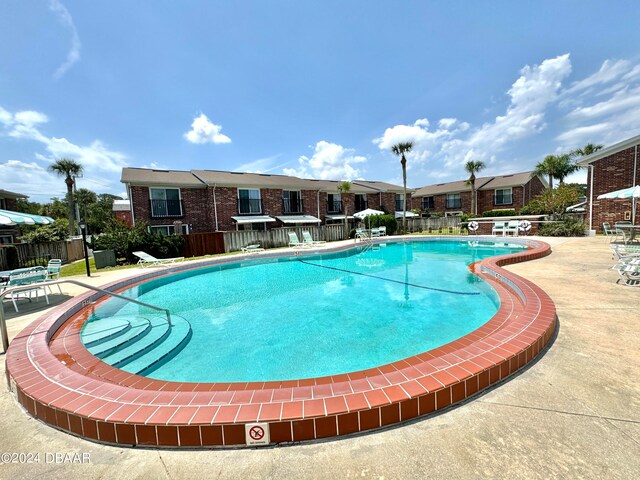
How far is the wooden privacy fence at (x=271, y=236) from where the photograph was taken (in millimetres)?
17969

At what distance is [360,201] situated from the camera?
105 ft

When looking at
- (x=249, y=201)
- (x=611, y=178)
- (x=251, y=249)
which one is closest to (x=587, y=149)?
(x=611, y=178)

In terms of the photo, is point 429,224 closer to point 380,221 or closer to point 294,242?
point 380,221

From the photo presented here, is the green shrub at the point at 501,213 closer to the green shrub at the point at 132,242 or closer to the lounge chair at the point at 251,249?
the lounge chair at the point at 251,249

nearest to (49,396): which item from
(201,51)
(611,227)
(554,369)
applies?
(554,369)

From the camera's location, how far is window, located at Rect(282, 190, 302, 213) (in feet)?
84.3

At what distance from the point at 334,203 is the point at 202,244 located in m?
16.8

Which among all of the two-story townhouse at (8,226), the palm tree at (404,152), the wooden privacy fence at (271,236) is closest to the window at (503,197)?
the palm tree at (404,152)

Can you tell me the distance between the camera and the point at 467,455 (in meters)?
1.84

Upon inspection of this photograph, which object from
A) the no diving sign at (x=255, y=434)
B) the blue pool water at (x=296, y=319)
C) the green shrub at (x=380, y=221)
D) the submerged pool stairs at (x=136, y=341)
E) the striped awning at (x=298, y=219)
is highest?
the striped awning at (x=298, y=219)

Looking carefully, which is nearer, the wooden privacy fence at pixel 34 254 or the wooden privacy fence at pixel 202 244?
the wooden privacy fence at pixel 34 254

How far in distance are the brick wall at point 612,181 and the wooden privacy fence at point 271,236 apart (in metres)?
18.2

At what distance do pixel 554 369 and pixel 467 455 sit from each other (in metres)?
1.83

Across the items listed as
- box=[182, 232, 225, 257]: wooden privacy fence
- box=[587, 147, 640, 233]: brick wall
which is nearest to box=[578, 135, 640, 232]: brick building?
box=[587, 147, 640, 233]: brick wall
